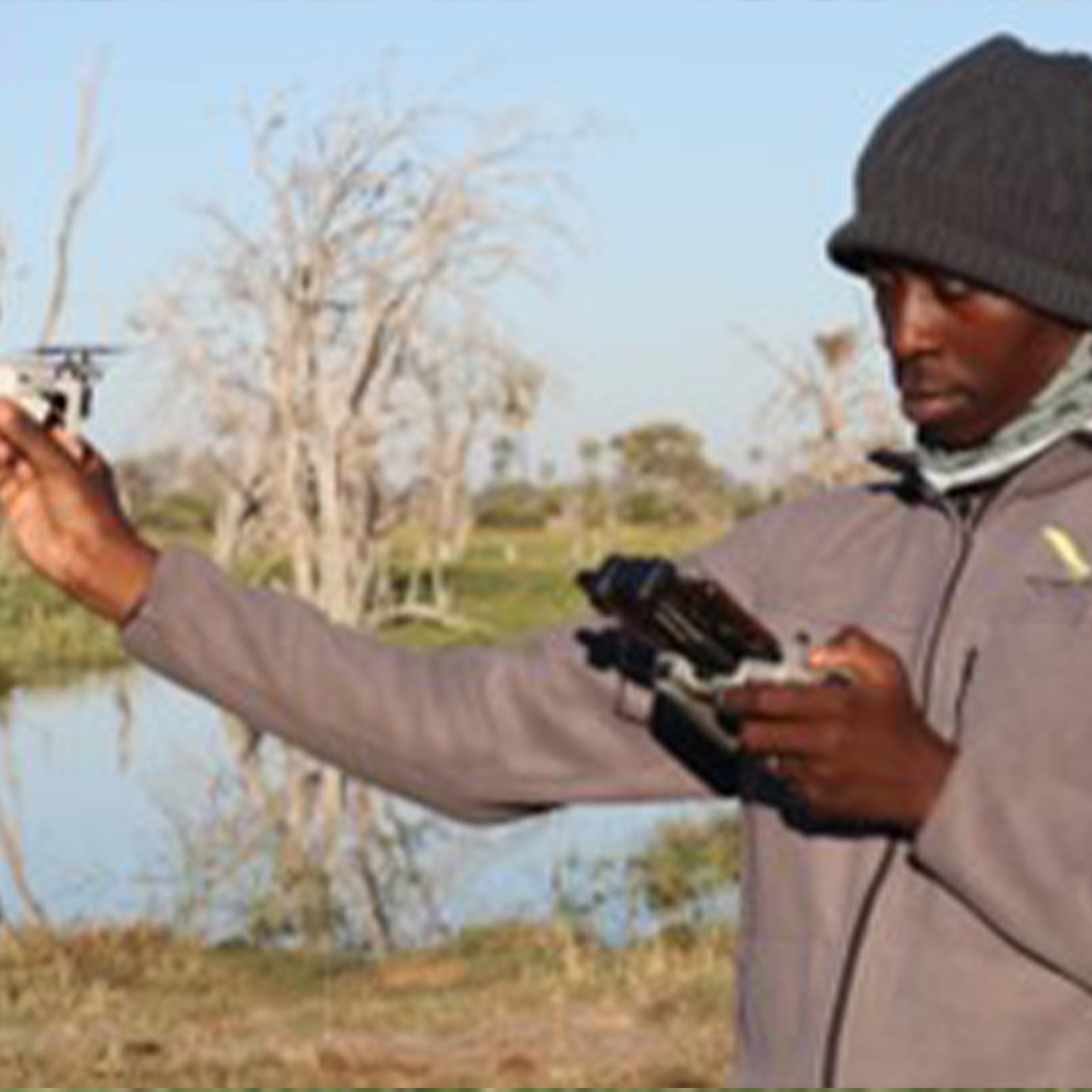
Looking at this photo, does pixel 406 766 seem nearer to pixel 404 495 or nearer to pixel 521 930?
pixel 521 930

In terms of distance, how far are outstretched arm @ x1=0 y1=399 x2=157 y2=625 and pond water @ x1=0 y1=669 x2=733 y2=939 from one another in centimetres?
873

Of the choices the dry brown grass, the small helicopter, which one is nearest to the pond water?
the dry brown grass

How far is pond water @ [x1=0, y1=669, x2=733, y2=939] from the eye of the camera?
15.9 meters

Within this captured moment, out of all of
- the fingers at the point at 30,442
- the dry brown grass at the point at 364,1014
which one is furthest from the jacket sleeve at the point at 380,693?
the dry brown grass at the point at 364,1014

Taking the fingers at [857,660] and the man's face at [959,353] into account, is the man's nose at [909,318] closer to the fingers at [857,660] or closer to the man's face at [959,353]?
the man's face at [959,353]

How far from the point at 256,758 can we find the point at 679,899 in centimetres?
457

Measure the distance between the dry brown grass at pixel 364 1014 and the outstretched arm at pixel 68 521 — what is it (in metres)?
6.80

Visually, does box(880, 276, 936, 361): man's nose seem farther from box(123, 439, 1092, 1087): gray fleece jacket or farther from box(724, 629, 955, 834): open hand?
box(724, 629, 955, 834): open hand

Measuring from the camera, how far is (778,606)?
216cm

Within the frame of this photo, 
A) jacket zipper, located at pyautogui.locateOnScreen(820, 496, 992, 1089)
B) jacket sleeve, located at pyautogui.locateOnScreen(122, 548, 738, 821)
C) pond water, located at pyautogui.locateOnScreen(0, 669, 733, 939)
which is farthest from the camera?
pond water, located at pyautogui.locateOnScreen(0, 669, 733, 939)

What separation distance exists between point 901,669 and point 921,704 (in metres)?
0.12

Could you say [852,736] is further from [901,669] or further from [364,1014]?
[364,1014]

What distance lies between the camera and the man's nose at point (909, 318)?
6.78 feet

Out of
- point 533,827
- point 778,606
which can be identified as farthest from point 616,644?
point 533,827
